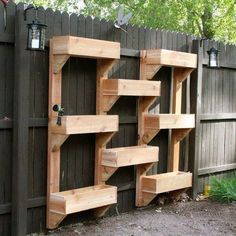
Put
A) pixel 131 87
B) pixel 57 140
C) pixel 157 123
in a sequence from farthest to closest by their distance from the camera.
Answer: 1. pixel 157 123
2. pixel 131 87
3. pixel 57 140

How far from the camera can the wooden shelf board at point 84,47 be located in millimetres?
4199

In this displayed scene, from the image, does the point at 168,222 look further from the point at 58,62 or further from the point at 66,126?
the point at 58,62

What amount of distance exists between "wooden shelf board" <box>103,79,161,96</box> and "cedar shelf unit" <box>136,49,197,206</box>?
0.17m

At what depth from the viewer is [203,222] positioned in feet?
16.9

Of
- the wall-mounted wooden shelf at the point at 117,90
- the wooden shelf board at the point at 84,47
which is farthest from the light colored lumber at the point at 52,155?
the wall-mounted wooden shelf at the point at 117,90

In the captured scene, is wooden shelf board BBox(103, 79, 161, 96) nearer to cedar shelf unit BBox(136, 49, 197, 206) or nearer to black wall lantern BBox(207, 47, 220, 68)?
cedar shelf unit BBox(136, 49, 197, 206)

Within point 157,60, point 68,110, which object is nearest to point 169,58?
point 157,60

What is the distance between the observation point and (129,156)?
16.3 feet

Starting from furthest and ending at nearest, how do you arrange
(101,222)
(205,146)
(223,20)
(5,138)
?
1. (223,20)
2. (205,146)
3. (101,222)
4. (5,138)

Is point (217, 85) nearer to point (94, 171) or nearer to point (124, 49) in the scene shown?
point (124, 49)

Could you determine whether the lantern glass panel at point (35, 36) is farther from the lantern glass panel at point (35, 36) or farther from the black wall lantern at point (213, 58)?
the black wall lantern at point (213, 58)

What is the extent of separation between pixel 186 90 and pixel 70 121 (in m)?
2.32

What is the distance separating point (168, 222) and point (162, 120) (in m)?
1.17

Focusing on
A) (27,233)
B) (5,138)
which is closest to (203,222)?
(27,233)
